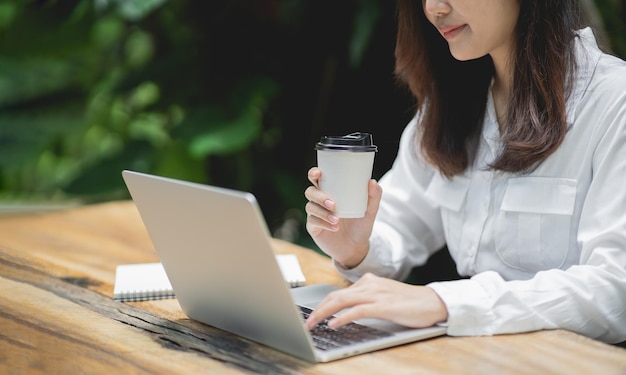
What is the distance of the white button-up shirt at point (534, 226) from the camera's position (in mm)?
1146

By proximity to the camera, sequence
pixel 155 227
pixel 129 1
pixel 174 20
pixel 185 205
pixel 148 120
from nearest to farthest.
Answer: pixel 185 205
pixel 155 227
pixel 129 1
pixel 174 20
pixel 148 120

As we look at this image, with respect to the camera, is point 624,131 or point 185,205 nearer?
point 185,205

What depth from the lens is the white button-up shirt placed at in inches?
45.1

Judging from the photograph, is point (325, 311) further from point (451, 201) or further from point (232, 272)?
point (451, 201)

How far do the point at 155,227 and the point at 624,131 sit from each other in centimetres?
68

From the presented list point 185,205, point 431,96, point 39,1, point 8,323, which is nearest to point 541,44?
point 431,96

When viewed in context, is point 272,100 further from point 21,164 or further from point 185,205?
point 185,205

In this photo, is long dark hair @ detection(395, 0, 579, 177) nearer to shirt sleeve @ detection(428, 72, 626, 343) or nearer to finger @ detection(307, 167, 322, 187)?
shirt sleeve @ detection(428, 72, 626, 343)

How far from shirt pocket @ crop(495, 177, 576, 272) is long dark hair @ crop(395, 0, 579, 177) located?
39 millimetres

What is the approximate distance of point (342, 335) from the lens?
1.08m

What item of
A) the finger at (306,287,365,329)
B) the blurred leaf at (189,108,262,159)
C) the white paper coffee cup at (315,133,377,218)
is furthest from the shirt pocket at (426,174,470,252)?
the blurred leaf at (189,108,262,159)

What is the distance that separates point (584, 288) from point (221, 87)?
1700 mm

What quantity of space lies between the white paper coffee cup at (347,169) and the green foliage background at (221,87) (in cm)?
119

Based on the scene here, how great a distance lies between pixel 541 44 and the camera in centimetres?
133
